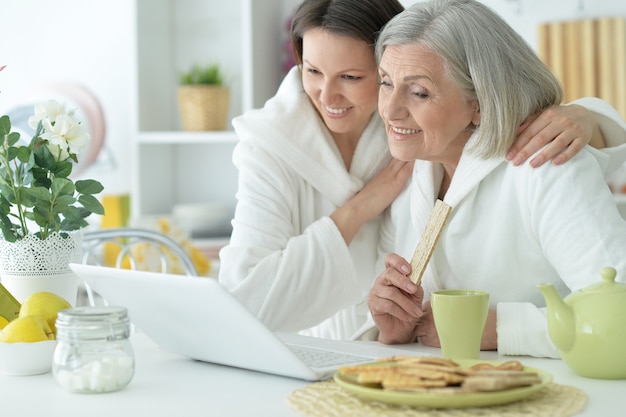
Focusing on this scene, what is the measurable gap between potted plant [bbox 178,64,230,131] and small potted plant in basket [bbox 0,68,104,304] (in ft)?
7.02

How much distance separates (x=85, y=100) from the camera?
12.5 ft

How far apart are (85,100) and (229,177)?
66cm

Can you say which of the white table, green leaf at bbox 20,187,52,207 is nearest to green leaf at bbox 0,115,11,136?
green leaf at bbox 20,187,52,207

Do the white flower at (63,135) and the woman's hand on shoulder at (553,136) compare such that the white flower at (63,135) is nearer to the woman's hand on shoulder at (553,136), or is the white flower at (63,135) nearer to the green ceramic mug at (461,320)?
the green ceramic mug at (461,320)

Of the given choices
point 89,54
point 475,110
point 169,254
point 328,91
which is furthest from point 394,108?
point 89,54

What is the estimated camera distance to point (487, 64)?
169 centimetres

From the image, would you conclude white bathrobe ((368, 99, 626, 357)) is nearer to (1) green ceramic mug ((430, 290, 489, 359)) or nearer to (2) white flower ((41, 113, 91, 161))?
(1) green ceramic mug ((430, 290, 489, 359))

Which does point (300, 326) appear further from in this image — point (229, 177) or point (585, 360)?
point (229, 177)

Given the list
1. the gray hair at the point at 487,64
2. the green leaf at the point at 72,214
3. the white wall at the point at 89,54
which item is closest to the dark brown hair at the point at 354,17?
the gray hair at the point at 487,64

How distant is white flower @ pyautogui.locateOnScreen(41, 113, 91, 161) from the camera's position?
1.54 meters

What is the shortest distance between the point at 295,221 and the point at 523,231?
554 millimetres

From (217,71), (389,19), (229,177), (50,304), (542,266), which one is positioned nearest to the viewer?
(50,304)

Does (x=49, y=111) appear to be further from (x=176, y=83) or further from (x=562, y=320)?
(x=176, y=83)

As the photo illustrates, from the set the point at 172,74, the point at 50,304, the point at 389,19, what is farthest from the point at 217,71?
the point at 50,304
